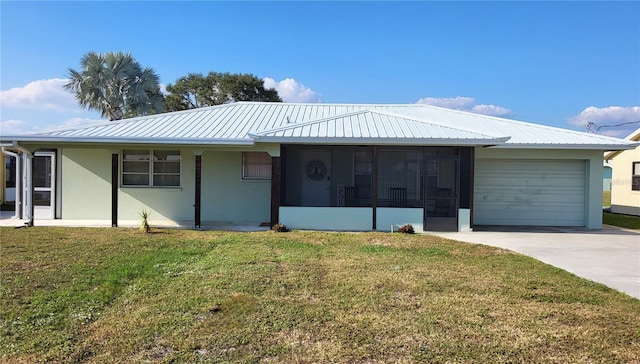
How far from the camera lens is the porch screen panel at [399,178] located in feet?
45.5

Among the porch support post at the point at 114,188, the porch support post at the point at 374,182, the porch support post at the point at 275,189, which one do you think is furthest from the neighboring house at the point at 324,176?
the porch support post at the point at 374,182

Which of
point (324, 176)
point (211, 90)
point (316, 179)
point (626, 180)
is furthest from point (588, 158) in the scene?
point (211, 90)

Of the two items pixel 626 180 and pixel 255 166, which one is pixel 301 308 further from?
pixel 626 180

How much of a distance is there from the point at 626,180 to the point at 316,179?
14.5 meters

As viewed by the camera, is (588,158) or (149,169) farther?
(149,169)

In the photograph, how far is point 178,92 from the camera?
1484 inches

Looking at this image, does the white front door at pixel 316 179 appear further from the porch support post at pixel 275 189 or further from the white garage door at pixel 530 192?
the white garage door at pixel 530 192

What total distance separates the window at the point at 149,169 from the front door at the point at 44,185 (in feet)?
7.26

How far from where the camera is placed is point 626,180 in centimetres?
1888

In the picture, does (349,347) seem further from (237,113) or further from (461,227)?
(237,113)

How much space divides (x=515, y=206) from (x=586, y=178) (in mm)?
2314

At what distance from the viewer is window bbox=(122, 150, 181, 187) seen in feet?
44.8

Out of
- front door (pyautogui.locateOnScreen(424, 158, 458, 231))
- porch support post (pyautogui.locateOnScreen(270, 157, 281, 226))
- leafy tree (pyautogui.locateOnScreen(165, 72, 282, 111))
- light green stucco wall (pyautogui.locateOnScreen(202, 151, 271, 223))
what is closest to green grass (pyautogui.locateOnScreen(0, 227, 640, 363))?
porch support post (pyautogui.locateOnScreen(270, 157, 281, 226))

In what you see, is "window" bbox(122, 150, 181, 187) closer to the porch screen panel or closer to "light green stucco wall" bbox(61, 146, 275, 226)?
"light green stucco wall" bbox(61, 146, 275, 226)
